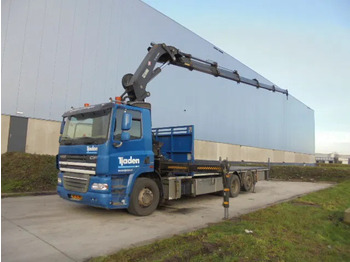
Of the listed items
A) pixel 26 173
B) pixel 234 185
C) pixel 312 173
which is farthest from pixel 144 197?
pixel 312 173

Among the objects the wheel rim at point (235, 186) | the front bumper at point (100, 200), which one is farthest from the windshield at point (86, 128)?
the wheel rim at point (235, 186)

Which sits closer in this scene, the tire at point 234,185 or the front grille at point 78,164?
the front grille at point 78,164

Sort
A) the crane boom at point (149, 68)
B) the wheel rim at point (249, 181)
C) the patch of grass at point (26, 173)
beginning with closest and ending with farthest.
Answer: the crane boom at point (149, 68)
the patch of grass at point (26, 173)
the wheel rim at point (249, 181)

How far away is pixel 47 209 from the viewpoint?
26.7 ft

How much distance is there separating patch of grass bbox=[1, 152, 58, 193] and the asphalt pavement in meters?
1.56

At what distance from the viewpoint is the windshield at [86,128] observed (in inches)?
276

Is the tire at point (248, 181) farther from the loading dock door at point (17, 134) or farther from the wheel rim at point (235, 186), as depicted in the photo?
the loading dock door at point (17, 134)

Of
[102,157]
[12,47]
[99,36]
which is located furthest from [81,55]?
[102,157]

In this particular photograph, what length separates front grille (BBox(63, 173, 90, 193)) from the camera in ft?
23.0

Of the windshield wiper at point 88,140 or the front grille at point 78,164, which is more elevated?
the windshield wiper at point 88,140

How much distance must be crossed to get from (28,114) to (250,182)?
1165cm

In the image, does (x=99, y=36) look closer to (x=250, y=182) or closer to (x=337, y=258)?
(x=250, y=182)

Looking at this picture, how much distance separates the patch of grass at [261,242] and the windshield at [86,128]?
3.11 metres

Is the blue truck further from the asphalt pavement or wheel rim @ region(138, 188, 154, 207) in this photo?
the asphalt pavement
